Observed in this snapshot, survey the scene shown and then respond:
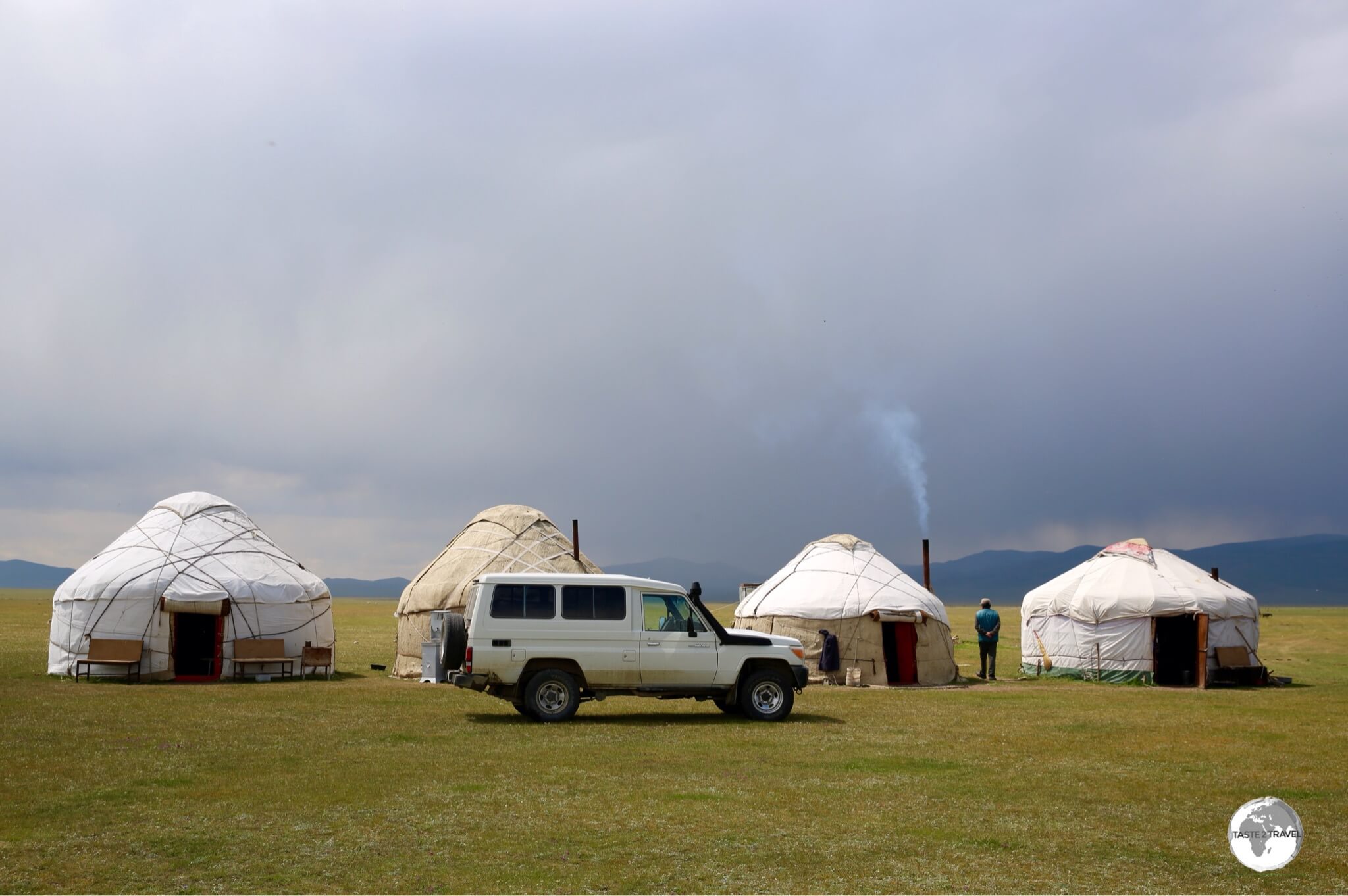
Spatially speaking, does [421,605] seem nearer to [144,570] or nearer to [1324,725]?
[144,570]

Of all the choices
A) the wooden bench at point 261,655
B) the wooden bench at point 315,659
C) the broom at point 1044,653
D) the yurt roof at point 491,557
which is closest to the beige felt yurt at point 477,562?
the yurt roof at point 491,557

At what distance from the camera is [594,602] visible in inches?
695

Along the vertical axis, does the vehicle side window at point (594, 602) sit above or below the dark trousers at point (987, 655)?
above

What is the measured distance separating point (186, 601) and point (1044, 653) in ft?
74.0

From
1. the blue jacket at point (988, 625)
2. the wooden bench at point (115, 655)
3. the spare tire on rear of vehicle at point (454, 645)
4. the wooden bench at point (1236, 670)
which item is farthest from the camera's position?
the blue jacket at point (988, 625)

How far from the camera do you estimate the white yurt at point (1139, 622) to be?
2897 cm

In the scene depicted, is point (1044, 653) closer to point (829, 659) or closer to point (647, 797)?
point (829, 659)

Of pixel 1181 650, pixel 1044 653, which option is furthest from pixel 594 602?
pixel 1181 650

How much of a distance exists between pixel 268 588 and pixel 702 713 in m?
13.6

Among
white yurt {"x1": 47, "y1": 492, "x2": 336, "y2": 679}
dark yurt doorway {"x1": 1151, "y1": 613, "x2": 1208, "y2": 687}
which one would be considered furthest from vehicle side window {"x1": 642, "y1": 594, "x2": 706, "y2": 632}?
dark yurt doorway {"x1": 1151, "y1": 613, "x2": 1208, "y2": 687}

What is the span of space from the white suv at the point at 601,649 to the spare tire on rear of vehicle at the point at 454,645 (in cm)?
1

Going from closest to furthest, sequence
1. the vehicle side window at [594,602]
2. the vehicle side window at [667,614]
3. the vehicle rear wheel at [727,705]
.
Answer: the vehicle side window at [594,602] < the vehicle side window at [667,614] < the vehicle rear wheel at [727,705]

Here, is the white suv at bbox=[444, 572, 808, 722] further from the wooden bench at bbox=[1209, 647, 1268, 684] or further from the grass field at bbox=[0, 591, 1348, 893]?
the wooden bench at bbox=[1209, 647, 1268, 684]

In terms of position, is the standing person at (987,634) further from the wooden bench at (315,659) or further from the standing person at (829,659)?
the wooden bench at (315,659)
